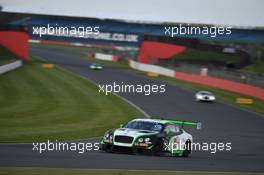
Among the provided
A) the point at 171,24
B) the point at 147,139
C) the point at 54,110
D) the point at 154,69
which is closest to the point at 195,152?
the point at 147,139

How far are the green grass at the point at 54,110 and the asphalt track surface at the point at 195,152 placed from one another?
76.2 inches

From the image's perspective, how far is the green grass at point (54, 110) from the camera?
90.2 feet

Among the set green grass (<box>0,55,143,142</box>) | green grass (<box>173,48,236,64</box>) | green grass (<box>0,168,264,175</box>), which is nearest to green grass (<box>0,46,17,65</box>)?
green grass (<box>0,55,143,142</box>)

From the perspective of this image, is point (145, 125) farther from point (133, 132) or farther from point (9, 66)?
point (9, 66)

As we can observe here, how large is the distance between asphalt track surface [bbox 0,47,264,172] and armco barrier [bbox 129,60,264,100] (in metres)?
7.28

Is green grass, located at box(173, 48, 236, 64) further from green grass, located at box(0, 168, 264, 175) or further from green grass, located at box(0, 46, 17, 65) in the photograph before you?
green grass, located at box(0, 168, 264, 175)

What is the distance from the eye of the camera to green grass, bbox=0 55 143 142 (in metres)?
27.5

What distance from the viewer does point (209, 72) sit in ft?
223

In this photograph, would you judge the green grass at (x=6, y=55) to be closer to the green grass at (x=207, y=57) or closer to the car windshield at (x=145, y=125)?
the green grass at (x=207, y=57)

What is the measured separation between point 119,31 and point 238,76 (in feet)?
51.2

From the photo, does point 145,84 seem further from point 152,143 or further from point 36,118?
point 152,143

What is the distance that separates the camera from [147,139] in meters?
20.5

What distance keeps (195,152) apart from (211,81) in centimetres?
4225

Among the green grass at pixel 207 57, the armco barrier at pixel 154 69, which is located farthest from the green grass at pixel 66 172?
the green grass at pixel 207 57
